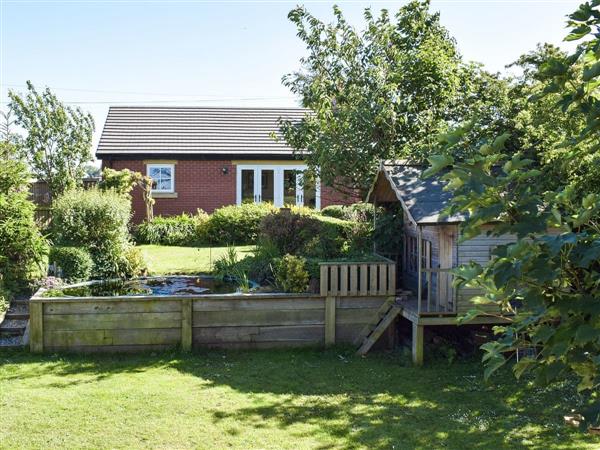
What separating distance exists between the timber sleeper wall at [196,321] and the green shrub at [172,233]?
948 centimetres

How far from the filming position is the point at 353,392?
7684mm

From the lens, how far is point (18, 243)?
1068 cm

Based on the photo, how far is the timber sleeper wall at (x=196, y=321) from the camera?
29.8ft

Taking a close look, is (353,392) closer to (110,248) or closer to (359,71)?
(110,248)

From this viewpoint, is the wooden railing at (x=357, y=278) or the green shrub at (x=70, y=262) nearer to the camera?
the wooden railing at (x=357, y=278)

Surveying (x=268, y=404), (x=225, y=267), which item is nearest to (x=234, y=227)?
(x=225, y=267)

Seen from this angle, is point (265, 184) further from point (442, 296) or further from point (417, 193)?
point (442, 296)

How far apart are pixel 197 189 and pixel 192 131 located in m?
2.60

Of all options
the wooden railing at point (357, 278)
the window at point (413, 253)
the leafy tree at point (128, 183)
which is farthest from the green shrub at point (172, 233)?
the wooden railing at point (357, 278)

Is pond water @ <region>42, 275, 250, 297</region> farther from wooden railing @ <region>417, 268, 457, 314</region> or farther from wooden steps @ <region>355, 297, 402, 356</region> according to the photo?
wooden railing @ <region>417, 268, 457, 314</region>

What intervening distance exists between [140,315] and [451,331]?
4.69 meters

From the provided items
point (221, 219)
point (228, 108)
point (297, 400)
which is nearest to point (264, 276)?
point (297, 400)

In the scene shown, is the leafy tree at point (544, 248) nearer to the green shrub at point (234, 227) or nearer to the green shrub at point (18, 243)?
the green shrub at point (18, 243)

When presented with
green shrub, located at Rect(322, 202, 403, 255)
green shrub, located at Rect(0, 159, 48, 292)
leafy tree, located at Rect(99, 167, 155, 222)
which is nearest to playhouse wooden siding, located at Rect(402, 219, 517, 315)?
green shrub, located at Rect(322, 202, 403, 255)
